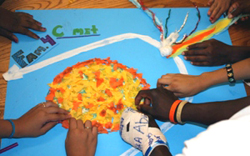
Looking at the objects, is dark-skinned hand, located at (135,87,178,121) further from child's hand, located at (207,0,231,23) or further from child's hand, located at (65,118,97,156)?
child's hand, located at (207,0,231,23)

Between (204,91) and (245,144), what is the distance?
49cm

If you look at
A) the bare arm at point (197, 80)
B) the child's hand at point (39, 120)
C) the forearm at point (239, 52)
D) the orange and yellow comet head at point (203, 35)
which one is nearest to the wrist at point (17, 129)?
the child's hand at point (39, 120)

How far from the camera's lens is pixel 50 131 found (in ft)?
2.88

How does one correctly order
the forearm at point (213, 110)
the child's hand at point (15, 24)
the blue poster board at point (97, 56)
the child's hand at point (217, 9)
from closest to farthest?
the forearm at point (213, 110)
the blue poster board at point (97, 56)
the child's hand at point (15, 24)
the child's hand at point (217, 9)

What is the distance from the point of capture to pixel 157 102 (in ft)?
2.78

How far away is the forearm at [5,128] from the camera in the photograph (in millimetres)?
792

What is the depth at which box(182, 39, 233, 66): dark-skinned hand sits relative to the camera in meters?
1.01

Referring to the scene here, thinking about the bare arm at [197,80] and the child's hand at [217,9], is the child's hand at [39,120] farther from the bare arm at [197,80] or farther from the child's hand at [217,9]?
the child's hand at [217,9]

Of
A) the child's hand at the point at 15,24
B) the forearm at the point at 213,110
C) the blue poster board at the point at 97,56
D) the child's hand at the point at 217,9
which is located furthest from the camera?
the child's hand at the point at 217,9

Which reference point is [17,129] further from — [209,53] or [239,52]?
[239,52]

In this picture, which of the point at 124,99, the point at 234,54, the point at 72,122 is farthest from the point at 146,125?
the point at 234,54

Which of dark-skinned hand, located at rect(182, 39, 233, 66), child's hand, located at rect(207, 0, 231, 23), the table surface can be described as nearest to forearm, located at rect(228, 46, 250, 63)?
dark-skinned hand, located at rect(182, 39, 233, 66)

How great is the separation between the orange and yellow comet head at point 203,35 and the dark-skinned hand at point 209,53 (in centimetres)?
5

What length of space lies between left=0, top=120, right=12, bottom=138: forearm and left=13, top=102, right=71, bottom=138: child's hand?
0.08ft
